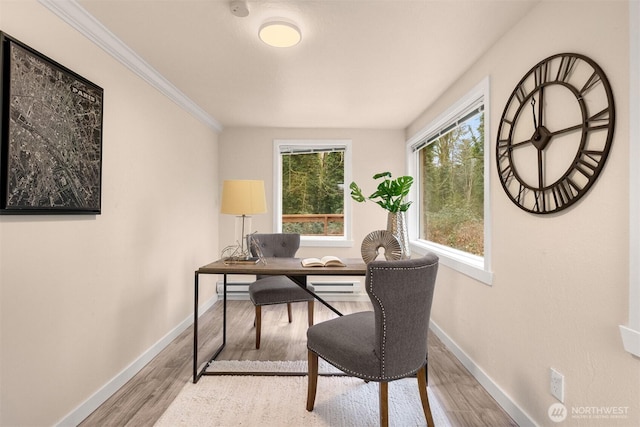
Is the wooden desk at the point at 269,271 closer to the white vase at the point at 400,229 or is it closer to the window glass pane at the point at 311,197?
the white vase at the point at 400,229

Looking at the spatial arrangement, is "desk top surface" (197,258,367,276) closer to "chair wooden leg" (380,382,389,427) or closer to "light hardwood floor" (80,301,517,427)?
"chair wooden leg" (380,382,389,427)

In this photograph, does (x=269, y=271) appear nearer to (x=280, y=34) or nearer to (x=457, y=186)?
(x=280, y=34)

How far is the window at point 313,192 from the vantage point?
4281 mm

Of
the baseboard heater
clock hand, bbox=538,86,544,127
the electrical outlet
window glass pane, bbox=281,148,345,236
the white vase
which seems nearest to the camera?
the electrical outlet

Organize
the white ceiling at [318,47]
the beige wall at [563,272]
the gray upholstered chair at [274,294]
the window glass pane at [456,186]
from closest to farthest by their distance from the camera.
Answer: the beige wall at [563,272] < the white ceiling at [318,47] < the window glass pane at [456,186] < the gray upholstered chair at [274,294]

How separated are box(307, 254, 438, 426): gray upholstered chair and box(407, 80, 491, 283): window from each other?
0.80 m

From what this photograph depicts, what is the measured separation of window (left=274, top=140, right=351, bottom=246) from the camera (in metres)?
4.28

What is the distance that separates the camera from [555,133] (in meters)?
1.50

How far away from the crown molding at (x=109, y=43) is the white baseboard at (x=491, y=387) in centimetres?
329

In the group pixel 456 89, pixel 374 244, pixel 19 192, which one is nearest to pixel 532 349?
pixel 374 244

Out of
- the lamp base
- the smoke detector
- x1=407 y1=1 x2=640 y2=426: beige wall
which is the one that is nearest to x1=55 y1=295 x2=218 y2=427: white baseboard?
the lamp base

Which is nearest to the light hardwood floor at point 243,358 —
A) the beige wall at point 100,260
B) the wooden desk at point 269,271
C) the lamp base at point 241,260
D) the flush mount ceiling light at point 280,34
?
the beige wall at point 100,260

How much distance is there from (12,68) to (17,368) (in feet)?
4.44

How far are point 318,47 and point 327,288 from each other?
9.62 feet
